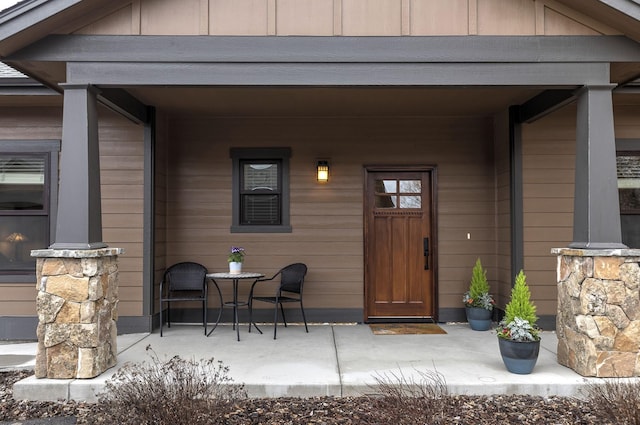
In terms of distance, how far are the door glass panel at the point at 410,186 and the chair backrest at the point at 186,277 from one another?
2672mm

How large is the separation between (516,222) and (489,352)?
65.9 inches

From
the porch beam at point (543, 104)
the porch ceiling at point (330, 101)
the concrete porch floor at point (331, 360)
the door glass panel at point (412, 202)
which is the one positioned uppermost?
the porch ceiling at point (330, 101)

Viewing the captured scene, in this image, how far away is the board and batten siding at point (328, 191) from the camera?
6016 mm

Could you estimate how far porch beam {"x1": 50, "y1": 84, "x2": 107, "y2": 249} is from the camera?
3803 millimetres

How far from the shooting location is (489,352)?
15.0 ft

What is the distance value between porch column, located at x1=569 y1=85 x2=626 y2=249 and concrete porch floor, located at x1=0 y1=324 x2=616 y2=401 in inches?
44.0

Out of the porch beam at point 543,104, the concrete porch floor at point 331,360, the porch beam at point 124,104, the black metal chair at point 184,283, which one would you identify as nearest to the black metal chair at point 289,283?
the concrete porch floor at point 331,360

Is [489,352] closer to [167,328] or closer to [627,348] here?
[627,348]

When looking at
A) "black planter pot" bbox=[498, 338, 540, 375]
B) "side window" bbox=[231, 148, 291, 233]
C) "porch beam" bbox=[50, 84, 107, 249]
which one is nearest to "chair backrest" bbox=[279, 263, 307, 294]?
"side window" bbox=[231, 148, 291, 233]

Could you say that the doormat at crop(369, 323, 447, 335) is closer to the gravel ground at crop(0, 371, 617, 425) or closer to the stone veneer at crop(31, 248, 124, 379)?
the gravel ground at crop(0, 371, 617, 425)

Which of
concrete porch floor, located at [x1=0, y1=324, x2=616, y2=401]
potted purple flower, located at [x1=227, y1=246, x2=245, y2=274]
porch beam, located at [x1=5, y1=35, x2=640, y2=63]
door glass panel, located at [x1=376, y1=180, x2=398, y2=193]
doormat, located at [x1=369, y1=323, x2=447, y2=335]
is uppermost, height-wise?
porch beam, located at [x1=5, y1=35, x2=640, y2=63]

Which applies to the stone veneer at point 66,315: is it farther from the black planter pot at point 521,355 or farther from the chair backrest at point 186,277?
the black planter pot at point 521,355

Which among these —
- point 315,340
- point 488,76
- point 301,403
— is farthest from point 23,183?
point 488,76

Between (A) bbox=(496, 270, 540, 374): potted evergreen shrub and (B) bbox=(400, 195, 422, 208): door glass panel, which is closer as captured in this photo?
(A) bbox=(496, 270, 540, 374): potted evergreen shrub
